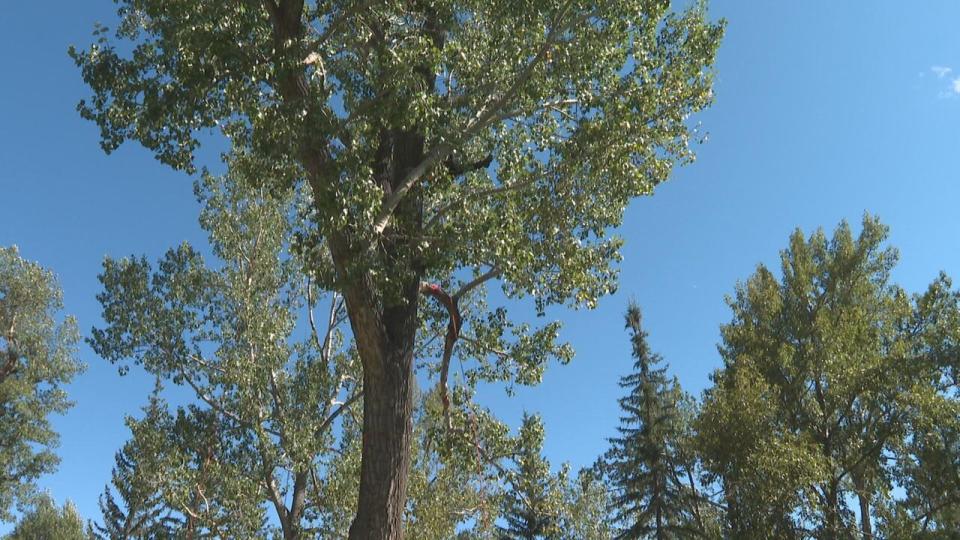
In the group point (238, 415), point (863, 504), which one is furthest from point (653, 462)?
point (238, 415)

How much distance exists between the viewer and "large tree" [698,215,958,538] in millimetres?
16266

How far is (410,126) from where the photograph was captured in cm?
613

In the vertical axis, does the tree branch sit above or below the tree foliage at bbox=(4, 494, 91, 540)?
below

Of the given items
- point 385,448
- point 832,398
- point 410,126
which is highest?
point 832,398

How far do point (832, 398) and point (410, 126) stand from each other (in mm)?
16861

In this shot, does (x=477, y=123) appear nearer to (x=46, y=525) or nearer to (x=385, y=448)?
(x=385, y=448)

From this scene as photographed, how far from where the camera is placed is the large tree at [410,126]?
18.5ft

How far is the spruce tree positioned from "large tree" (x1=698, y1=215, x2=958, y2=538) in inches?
169

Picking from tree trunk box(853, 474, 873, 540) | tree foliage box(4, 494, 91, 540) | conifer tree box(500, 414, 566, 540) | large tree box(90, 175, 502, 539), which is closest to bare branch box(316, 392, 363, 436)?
large tree box(90, 175, 502, 539)

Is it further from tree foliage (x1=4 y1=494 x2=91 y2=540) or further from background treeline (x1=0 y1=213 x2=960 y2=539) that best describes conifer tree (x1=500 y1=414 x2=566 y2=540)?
tree foliage (x1=4 y1=494 x2=91 y2=540)

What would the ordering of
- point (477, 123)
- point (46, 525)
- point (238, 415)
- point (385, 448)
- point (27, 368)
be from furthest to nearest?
point (46, 525)
point (27, 368)
point (238, 415)
point (477, 123)
point (385, 448)

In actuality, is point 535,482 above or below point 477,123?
below

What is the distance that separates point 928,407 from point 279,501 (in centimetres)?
1511

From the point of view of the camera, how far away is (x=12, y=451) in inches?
966
